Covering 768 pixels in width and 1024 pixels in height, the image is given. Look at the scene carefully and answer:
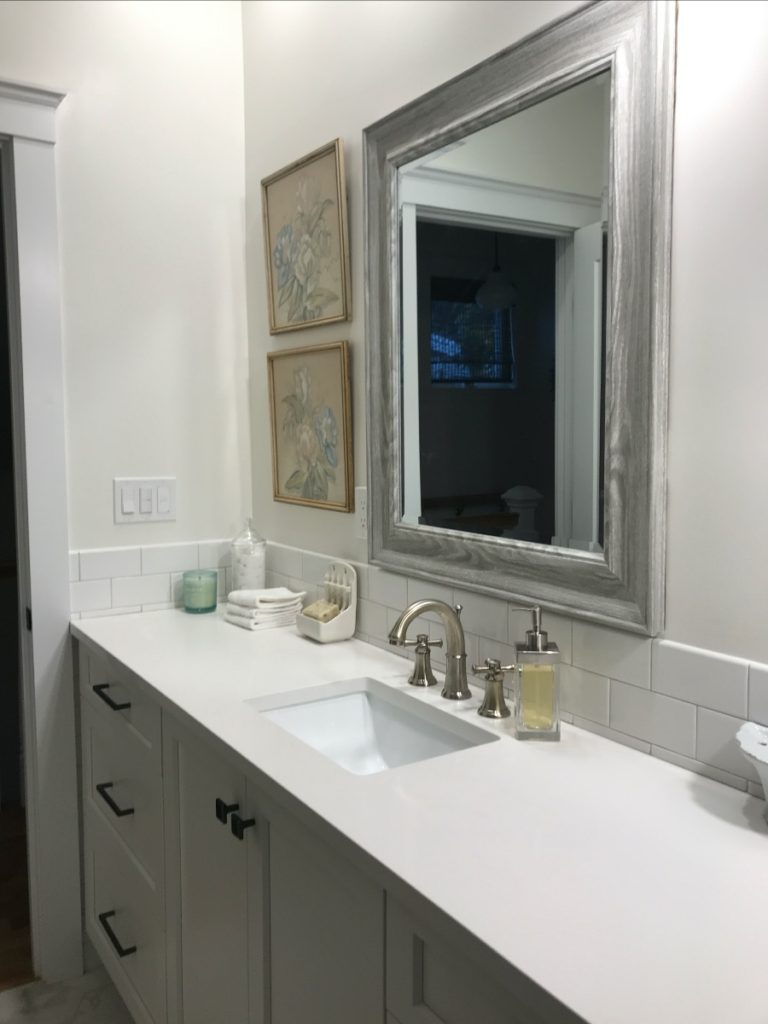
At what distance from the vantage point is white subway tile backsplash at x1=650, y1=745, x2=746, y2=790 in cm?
123

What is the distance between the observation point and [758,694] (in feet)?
3.91

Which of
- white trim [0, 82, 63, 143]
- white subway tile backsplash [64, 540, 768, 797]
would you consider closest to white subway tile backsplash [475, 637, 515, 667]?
white subway tile backsplash [64, 540, 768, 797]

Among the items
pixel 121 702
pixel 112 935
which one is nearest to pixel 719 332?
pixel 121 702

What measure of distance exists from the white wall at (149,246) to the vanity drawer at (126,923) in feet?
2.61

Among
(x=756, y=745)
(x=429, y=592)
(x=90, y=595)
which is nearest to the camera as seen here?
(x=756, y=745)

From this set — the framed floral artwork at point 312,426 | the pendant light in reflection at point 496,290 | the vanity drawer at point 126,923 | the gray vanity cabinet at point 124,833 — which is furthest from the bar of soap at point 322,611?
the pendant light in reflection at point 496,290

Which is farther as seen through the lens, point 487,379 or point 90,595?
point 90,595

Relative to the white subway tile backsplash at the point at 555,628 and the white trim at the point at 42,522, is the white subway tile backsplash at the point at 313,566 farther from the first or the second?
the white subway tile backsplash at the point at 555,628

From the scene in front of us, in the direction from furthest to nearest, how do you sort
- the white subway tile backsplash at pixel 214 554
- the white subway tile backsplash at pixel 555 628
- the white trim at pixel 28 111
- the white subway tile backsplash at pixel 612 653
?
the white subway tile backsplash at pixel 214 554
the white trim at pixel 28 111
the white subway tile backsplash at pixel 555 628
the white subway tile backsplash at pixel 612 653

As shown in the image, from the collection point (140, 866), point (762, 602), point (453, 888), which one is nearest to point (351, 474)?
point (140, 866)

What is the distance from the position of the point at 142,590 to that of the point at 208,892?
1009 mm

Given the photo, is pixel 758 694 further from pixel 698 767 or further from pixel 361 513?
pixel 361 513

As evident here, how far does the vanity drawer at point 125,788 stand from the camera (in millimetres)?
1830

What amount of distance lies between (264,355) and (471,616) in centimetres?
111
